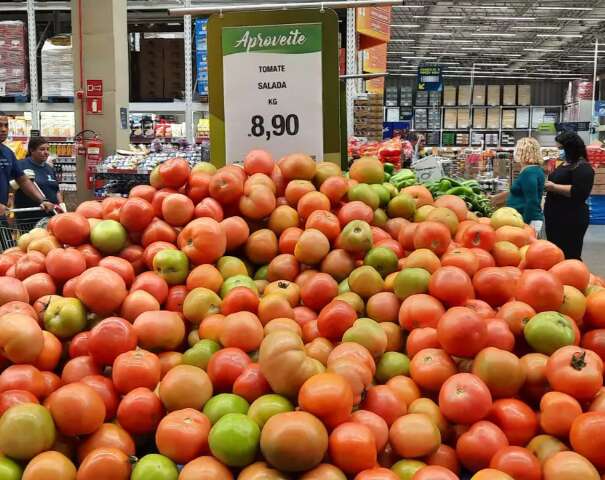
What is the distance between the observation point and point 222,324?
5.65 ft

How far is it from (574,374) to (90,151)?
6.13m

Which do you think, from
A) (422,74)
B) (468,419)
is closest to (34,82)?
(468,419)

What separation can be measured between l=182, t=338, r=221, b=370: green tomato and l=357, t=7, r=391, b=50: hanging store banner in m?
7.22

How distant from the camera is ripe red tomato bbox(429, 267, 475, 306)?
1735mm

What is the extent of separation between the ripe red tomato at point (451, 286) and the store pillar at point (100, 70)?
18.8 feet

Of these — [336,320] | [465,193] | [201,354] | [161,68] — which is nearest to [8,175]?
[161,68]

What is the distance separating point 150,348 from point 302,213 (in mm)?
742

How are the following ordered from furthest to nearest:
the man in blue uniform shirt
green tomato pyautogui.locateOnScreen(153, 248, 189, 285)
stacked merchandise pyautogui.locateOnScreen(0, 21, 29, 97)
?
stacked merchandise pyautogui.locateOnScreen(0, 21, 29, 97), the man in blue uniform shirt, green tomato pyautogui.locateOnScreen(153, 248, 189, 285)

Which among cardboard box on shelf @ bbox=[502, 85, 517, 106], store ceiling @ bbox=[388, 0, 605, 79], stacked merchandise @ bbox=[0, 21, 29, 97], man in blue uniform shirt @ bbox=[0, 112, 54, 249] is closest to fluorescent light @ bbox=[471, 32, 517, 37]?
store ceiling @ bbox=[388, 0, 605, 79]

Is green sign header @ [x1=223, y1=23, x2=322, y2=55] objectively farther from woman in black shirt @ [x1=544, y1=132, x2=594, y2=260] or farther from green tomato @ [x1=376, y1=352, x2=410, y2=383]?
woman in black shirt @ [x1=544, y1=132, x2=594, y2=260]

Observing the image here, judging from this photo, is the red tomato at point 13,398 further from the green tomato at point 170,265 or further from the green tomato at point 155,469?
the green tomato at point 170,265

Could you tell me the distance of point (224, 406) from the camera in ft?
4.75

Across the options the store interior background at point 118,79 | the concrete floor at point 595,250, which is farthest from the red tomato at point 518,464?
the concrete floor at point 595,250

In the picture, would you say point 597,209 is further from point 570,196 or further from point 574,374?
point 574,374
